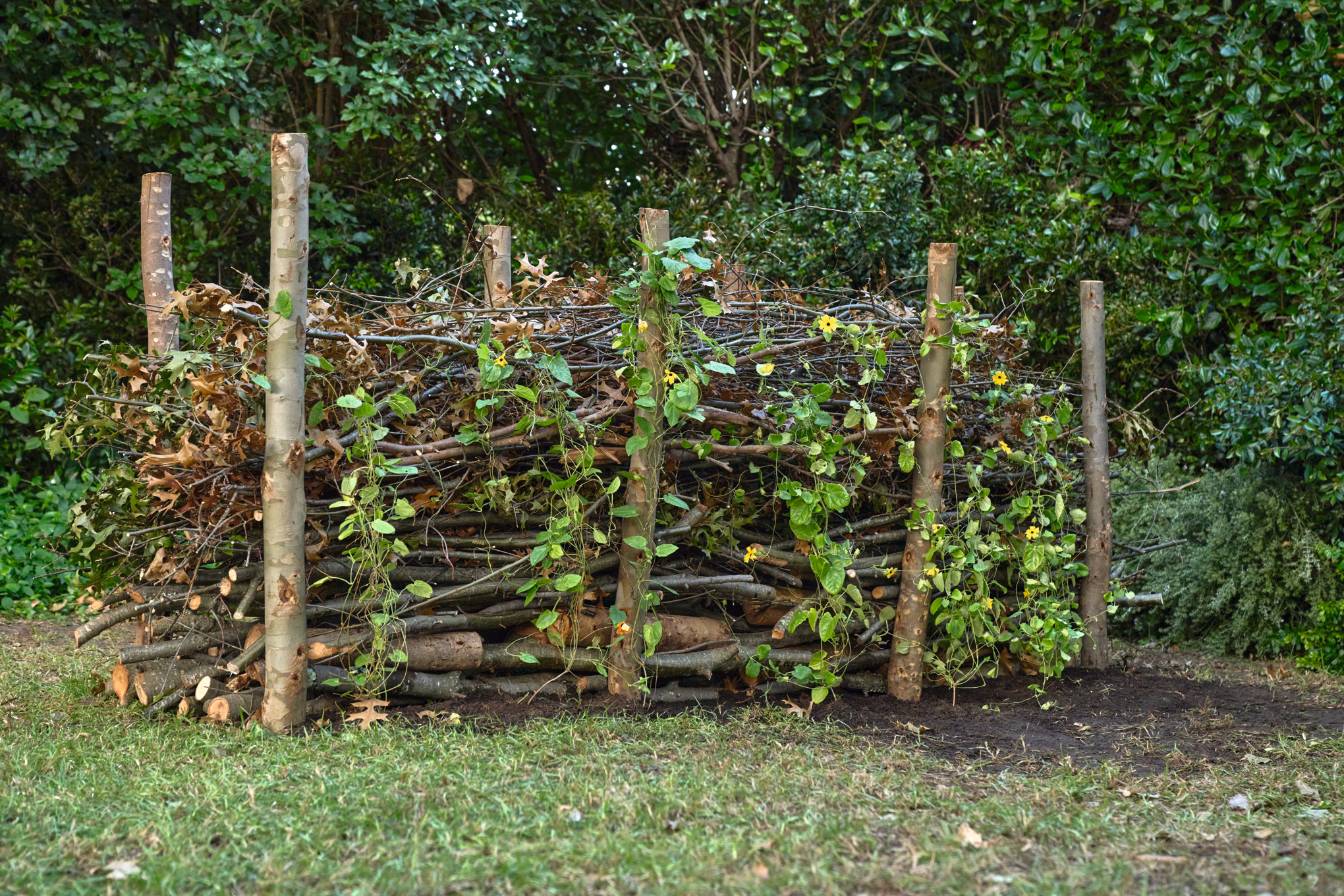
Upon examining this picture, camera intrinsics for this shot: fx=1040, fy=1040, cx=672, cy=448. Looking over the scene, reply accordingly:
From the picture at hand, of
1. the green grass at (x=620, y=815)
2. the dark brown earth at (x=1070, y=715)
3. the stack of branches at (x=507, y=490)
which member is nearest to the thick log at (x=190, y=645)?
the stack of branches at (x=507, y=490)

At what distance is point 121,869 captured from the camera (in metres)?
2.43

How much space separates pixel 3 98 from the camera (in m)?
7.18

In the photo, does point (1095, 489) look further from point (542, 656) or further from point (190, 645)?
point (190, 645)

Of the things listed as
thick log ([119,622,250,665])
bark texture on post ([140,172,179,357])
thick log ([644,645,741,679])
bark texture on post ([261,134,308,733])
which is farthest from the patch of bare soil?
bark texture on post ([140,172,179,357])

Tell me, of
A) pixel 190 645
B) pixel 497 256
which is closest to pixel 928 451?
pixel 497 256

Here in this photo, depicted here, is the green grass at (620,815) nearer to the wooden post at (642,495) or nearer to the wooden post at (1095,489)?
the wooden post at (642,495)

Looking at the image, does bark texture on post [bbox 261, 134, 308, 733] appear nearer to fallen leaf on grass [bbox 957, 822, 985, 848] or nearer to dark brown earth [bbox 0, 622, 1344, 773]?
dark brown earth [bbox 0, 622, 1344, 773]

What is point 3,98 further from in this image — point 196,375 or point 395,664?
point 395,664

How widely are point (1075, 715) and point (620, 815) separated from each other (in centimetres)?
222

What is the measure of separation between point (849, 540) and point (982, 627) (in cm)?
69

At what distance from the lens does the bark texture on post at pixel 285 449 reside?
3.57 m

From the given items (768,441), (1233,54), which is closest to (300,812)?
(768,441)

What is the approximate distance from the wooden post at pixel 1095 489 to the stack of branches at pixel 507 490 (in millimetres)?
644

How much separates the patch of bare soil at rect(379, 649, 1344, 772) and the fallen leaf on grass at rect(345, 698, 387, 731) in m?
0.10
